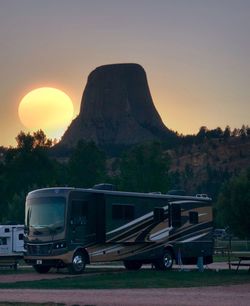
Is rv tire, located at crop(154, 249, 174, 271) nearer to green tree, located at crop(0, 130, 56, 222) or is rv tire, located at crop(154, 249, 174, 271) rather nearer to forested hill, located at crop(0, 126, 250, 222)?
forested hill, located at crop(0, 126, 250, 222)

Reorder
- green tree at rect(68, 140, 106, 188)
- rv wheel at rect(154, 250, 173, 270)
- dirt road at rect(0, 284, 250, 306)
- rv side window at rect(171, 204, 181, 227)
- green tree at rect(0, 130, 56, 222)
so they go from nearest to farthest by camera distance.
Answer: dirt road at rect(0, 284, 250, 306), rv wheel at rect(154, 250, 173, 270), rv side window at rect(171, 204, 181, 227), green tree at rect(68, 140, 106, 188), green tree at rect(0, 130, 56, 222)

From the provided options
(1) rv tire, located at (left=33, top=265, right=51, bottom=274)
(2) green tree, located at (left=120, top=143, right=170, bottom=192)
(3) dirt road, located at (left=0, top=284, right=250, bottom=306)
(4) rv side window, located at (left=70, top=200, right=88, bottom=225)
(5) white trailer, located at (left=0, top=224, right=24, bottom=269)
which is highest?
(2) green tree, located at (left=120, top=143, right=170, bottom=192)

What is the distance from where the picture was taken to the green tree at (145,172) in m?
87.1

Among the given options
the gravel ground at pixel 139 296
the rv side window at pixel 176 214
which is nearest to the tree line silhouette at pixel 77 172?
the rv side window at pixel 176 214

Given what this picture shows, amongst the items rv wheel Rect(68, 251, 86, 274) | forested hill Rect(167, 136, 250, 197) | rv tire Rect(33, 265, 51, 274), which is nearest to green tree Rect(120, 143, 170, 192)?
forested hill Rect(167, 136, 250, 197)

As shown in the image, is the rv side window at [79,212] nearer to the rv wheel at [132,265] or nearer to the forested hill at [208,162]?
the rv wheel at [132,265]

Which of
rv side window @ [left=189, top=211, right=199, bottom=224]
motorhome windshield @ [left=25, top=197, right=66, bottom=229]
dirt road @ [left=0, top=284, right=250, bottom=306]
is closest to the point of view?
dirt road @ [left=0, top=284, right=250, bottom=306]

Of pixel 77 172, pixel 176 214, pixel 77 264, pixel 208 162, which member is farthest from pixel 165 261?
pixel 208 162

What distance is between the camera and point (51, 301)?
22.2 meters

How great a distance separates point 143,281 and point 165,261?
8.85 meters

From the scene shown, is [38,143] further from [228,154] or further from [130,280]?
[130,280]

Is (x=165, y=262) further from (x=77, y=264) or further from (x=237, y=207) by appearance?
(x=237, y=207)

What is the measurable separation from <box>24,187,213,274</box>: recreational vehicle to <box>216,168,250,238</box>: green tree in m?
28.5

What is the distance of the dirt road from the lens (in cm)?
2167
